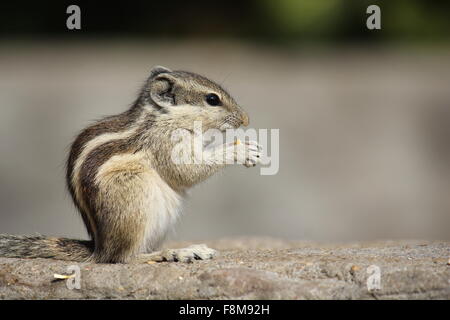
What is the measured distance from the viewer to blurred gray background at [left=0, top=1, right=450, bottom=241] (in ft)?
43.0

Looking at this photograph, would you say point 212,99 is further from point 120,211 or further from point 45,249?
point 45,249

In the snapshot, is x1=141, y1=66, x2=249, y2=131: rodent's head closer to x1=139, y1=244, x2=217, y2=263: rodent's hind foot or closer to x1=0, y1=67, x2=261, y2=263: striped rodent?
x1=0, y1=67, x2=261, y2=263: striped rodent

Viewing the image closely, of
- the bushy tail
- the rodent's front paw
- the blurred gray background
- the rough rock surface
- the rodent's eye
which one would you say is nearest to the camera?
the rough rock surface

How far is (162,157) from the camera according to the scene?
6.36 meters

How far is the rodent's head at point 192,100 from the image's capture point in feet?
21.8

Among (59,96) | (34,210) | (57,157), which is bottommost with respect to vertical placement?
(34,210)

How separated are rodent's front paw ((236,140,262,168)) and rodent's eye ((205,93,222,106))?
1.27ft

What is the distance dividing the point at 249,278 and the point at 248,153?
142 centimetres

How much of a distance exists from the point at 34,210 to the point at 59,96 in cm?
197

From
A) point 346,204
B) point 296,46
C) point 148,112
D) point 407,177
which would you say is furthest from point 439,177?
point 148,112

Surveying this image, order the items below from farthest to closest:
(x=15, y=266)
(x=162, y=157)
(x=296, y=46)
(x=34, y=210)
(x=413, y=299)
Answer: (x=296, y=46) → (x=34, y=210) → (x=162, y=157) → (x=15, y=266) → (x=413, y=299)

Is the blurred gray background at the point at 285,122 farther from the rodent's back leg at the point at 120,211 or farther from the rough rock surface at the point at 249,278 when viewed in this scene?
the rough rock surface at the point at 249,278

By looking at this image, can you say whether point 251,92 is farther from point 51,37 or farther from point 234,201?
point 51,37

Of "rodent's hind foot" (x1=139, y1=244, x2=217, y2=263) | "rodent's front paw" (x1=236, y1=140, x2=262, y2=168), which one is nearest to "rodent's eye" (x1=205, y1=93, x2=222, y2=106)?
"rodent's front paw" (x1=236, y1=140, x2=262, y2=168)
